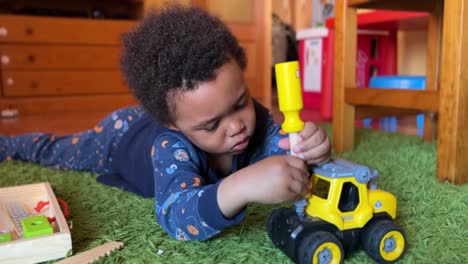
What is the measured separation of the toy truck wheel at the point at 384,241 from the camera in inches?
23.2

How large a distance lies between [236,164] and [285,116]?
283mm

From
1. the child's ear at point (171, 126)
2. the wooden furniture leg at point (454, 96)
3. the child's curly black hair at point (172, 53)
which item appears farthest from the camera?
the wooden furniture leg at point (454, 96)

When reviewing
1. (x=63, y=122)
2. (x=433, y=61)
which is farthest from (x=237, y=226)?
(x=63, y=122)

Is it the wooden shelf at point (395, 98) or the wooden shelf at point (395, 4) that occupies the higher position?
the wooden shelf at point (395, 4)

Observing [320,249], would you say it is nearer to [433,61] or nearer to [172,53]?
[172,53]

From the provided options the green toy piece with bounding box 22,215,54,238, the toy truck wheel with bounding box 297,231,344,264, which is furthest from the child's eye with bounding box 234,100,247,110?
the green toy piece with bounding box 22,215,54,238

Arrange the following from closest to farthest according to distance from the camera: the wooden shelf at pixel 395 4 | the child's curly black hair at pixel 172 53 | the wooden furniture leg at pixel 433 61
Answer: the child's curly black hair at pixel 172 53 < the wooden shelf at pixel 395 4 < the wooden furniture leg at pixel 433 61

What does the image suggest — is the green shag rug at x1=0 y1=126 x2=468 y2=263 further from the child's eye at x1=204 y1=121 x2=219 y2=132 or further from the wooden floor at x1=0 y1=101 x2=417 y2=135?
the wooden floor at x1=0 y1=101 x2=417 y2=135

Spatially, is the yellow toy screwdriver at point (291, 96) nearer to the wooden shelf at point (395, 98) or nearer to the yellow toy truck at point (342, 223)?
the yellow toy truck at point (342, 223)

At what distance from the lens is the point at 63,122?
223 cm

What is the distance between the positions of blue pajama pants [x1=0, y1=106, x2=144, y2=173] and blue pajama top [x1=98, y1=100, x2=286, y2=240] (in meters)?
0.06

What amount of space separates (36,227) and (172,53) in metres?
0.35

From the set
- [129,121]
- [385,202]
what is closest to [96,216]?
[129,121]

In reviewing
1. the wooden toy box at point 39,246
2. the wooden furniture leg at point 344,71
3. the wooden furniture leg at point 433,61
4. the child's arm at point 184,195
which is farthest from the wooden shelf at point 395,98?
the wooden toy box at point 39,246
